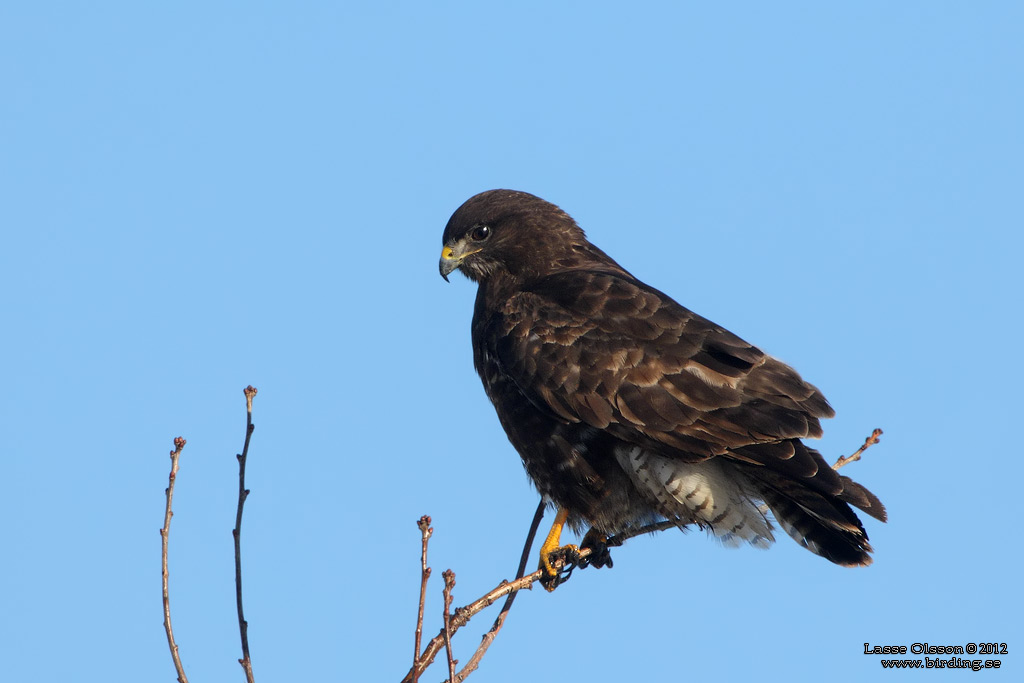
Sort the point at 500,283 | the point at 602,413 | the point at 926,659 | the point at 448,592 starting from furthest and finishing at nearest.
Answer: the point at 500,283 < the point at 602,413 < the point at 926,659 < the point at 448,592

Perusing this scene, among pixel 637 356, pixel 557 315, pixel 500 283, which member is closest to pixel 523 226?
pixel 500 283

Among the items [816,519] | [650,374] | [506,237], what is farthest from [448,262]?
[816,519]

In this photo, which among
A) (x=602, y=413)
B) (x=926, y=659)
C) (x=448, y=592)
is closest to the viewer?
(x=448, y=592)

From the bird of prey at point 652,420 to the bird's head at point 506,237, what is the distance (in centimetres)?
58

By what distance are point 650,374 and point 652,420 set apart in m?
0.31

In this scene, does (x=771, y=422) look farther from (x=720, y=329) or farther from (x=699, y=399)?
(x=720, y=329)

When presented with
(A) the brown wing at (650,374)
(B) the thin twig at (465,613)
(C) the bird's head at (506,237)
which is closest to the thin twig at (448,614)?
(B) the thin twig at (465,613)

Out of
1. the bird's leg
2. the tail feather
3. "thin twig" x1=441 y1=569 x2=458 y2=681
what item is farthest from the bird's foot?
"thin twig" x1=441 y1=569 x2=458 y2=681

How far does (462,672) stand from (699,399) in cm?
251

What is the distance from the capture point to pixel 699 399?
617 centimetres

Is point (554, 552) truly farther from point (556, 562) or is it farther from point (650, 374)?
point (650, 374)

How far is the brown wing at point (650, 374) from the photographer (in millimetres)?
6055

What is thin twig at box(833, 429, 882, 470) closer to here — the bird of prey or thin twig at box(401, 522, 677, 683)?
the bird of prey

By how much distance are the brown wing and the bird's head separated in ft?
2.93
